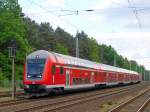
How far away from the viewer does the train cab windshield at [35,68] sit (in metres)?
33.6

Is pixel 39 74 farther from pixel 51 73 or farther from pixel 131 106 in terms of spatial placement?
pixel 131 106

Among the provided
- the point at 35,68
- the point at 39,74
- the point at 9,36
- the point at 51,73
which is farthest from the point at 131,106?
the point at 9,36

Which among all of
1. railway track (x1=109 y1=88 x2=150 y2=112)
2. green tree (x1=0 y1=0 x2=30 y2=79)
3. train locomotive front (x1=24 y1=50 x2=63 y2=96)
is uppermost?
green tree (x1=0 y1=0 x2=30 y2=79)

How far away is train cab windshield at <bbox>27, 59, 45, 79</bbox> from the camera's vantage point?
33625mm

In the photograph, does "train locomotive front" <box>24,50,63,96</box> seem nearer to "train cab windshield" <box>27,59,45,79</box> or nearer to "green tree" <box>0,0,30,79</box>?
"train cab windshield" <box>27,59,45,79</box>

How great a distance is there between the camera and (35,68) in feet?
111

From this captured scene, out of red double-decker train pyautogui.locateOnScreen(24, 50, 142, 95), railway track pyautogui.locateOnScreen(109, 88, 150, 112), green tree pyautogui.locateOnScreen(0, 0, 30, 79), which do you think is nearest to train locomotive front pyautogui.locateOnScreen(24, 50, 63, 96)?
red double-decker train pyautogui.locateOnScreen(24, 50, 142, 95)

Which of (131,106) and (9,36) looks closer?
(131,106)

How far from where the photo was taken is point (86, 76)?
4478cm

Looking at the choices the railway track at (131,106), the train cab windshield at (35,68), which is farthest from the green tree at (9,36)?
the railway track at (131,106)

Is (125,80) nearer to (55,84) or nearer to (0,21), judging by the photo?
(0,21)

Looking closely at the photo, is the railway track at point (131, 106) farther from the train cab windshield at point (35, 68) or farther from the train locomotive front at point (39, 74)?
the train cab windshield at point (35, 68)

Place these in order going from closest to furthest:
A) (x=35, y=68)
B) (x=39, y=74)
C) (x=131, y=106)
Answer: (x=131, y=106) → (x=39, y=74) → (x=35, y=68)

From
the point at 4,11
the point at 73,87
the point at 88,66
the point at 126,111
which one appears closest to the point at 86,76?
the point at 88,66
